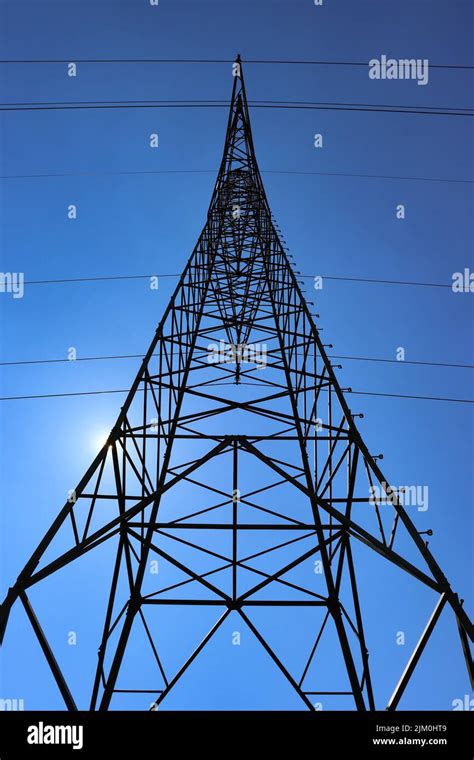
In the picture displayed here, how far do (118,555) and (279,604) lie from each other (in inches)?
97.3

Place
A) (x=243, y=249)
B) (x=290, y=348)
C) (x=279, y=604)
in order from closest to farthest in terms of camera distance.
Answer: (x=279, y=604) < (x=290, y=348) < (x=243, y=249)

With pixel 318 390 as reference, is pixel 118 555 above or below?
below

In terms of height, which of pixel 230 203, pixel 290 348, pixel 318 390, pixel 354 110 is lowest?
pixel 318 390

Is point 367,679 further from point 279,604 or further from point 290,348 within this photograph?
point 290,348

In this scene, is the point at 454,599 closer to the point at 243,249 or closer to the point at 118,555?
the point at 118,555

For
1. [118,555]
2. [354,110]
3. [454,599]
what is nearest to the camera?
[454,599]
